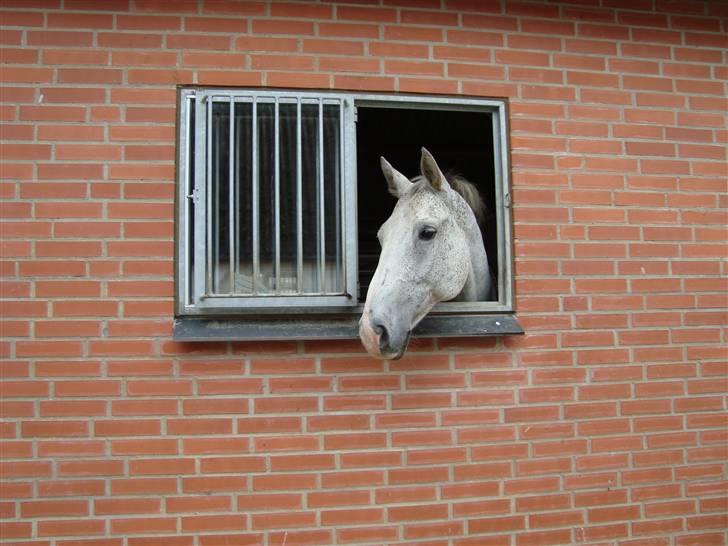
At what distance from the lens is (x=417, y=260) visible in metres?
2.18

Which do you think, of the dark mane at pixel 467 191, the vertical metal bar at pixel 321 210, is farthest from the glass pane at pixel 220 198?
the dark mane at pixel 467 191

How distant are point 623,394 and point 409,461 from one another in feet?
3.99

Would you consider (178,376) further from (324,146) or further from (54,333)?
(324,146)

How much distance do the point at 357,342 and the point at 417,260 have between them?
1.80ft

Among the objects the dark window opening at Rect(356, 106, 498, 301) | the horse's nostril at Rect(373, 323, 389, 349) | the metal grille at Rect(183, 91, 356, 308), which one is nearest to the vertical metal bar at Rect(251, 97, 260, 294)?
the metal grille at Rect(183, 91, 356, 308)

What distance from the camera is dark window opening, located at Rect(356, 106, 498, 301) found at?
4.16 metres

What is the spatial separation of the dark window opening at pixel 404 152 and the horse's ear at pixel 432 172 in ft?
5.44

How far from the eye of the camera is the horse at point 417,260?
2023mm

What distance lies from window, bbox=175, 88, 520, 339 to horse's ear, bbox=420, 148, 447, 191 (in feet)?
1.24

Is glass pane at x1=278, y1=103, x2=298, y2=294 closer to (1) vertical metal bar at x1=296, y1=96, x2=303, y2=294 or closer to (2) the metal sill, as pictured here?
(1) vertical metal bar at x1=296, y1=96, x2=303, y2=294

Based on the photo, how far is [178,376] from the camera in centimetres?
→ 232

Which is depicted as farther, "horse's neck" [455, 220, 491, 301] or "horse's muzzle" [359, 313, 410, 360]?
"horse's neck" [455, 220, 491, 301]

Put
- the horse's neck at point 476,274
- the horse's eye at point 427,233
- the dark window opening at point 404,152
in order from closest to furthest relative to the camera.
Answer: the horse's eye at point 427,233 → the horse's neck at point 476,274 → the dark window opening at point 404,152

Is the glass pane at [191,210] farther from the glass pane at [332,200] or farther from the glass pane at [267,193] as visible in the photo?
the glass pane at [332,200]
